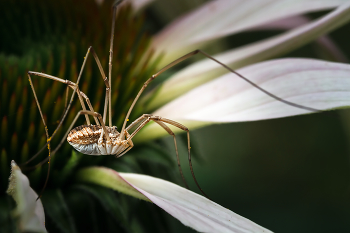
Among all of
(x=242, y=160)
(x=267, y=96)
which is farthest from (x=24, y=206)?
(x=242, y=160)

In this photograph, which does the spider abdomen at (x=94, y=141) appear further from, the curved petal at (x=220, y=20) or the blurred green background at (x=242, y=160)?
the curved petal at (x=220, y=20)

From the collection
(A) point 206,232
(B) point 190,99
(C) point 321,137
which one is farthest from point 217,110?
(C) point 321,137

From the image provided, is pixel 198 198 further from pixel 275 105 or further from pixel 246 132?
pixel 246 132

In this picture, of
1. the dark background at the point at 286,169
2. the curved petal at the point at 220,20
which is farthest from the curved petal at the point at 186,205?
the curved petal at the point at 220,20

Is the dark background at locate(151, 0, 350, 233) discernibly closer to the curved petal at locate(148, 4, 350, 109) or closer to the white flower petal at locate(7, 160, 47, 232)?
the curved petal at locate(148, 4, 350, 109)

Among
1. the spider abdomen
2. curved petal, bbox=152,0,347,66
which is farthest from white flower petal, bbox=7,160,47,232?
curved petal, bbox=152,0,347,66
